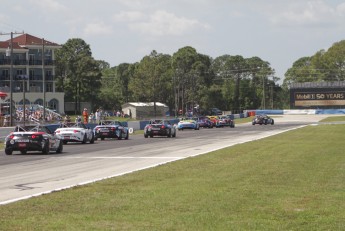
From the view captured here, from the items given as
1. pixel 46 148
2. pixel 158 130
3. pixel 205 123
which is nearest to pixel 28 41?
pixel 205 123

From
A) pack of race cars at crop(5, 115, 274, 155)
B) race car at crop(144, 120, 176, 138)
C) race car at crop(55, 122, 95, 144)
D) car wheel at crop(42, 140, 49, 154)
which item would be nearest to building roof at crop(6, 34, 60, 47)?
pack of race cars at crop(5, 115, 274, 155)

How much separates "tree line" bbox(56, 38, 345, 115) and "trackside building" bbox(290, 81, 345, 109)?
44.1 ft

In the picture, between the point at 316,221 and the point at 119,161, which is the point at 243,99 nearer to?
the point at 119,161

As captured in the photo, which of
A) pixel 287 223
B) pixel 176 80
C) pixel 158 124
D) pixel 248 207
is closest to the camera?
pixel 287 223

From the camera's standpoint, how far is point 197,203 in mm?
11172

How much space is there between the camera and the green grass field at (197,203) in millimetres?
9195

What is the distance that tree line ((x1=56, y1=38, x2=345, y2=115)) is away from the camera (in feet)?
399

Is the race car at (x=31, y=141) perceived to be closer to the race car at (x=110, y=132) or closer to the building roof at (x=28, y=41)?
the race car at (x=110, y=132)

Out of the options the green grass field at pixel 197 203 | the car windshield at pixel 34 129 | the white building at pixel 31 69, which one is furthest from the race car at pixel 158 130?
the white building at pixel 31 69

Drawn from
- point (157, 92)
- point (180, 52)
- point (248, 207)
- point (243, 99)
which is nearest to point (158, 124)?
point (248, 207)

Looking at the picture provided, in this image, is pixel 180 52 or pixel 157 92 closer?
pixel 157 92

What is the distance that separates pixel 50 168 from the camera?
19.5 metres

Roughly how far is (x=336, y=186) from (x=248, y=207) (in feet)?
12.3

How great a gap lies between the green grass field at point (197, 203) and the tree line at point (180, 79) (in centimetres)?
10239
